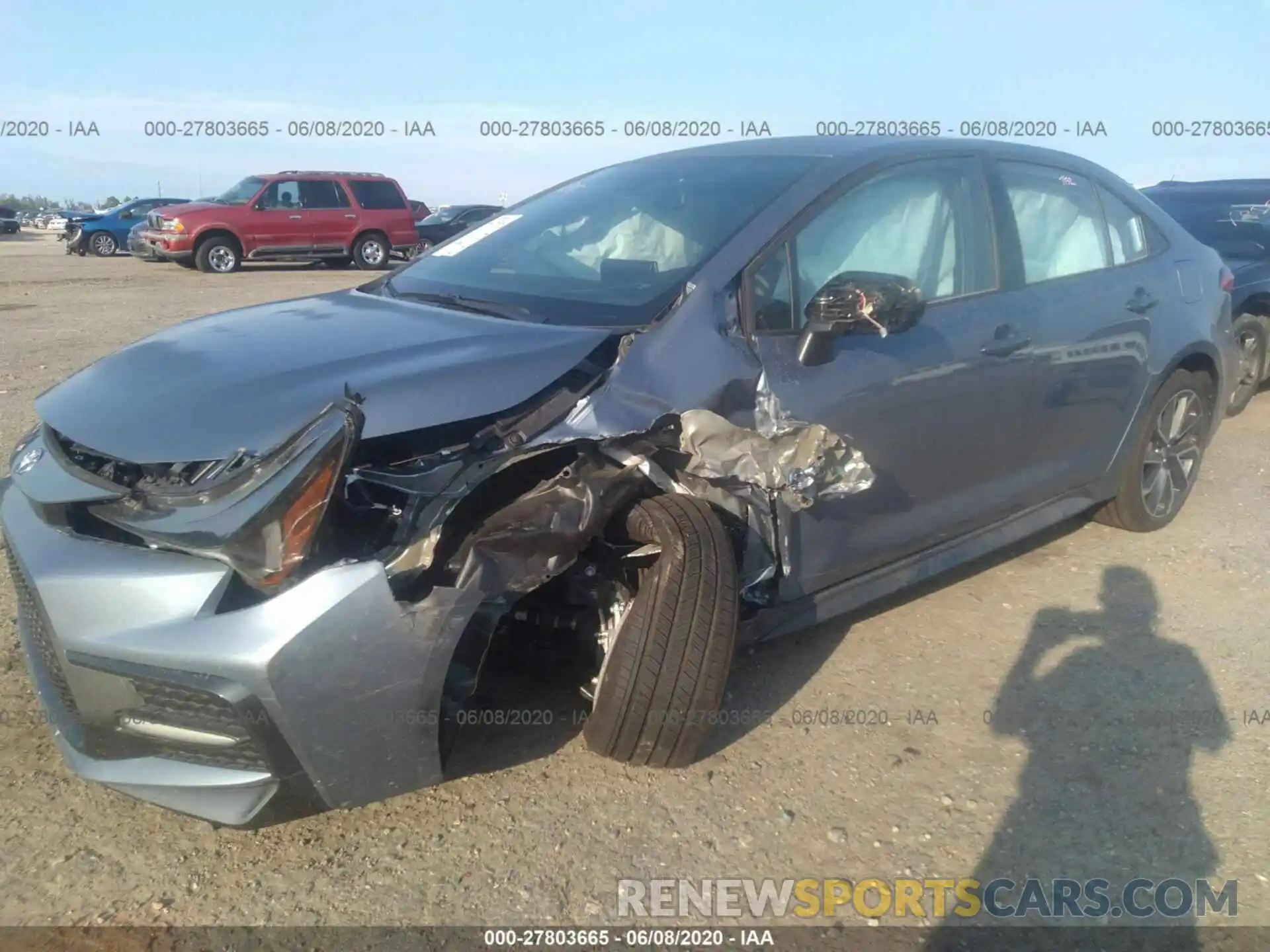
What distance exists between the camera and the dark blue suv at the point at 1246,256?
7.24 metres

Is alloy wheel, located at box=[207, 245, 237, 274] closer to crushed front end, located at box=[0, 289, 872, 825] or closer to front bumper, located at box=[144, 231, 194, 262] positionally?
front bumper, located at box=[144, 231, 194, 262]

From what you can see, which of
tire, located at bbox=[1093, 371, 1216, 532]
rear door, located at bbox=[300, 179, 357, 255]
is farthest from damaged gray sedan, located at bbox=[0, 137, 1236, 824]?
rear door, located at bbox=[300, 179, 357, 255]

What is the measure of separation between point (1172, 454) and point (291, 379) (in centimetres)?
389

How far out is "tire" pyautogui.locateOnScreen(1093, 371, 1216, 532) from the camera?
4473 millimetres

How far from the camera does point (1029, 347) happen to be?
364cm

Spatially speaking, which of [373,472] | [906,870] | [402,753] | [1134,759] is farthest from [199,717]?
[1134,759]

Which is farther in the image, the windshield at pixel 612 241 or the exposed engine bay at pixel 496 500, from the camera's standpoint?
the windshield at pixel 612 241

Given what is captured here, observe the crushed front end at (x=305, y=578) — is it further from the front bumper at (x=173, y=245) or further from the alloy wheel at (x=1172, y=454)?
the front bumper at (x=173, y=245)

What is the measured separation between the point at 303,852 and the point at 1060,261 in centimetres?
327

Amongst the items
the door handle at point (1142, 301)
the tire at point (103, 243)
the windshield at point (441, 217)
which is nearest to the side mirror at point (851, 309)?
the door handle at point (1142, 301)

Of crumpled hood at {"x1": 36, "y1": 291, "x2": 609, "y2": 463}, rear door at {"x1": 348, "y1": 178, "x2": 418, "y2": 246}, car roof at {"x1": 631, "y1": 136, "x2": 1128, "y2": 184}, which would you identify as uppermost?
rear door at {"x1": 348, "y1": 178, "x2": 418, "y2": 246}

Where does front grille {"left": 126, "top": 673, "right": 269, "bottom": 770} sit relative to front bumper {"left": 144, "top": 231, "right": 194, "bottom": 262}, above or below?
below

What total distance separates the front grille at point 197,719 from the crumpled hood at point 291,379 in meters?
0.50

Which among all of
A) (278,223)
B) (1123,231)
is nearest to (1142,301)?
(1123,231)
